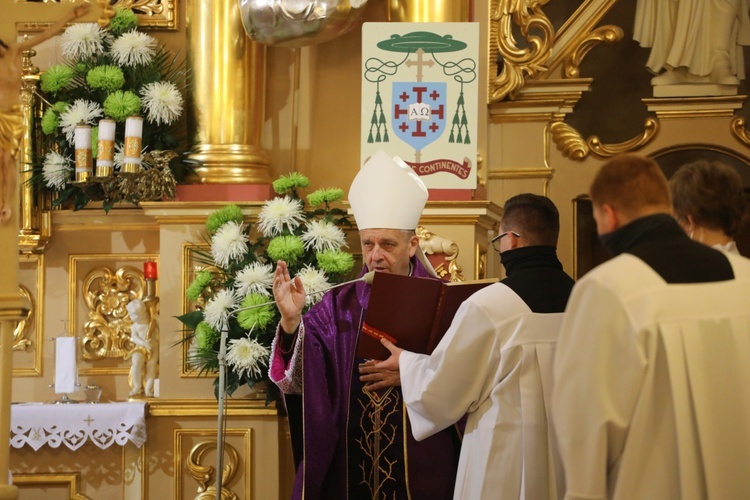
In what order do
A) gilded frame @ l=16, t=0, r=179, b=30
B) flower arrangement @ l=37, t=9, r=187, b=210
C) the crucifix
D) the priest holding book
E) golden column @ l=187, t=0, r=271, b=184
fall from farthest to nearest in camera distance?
gilded frame @ l=16, t=0, r=179, b=30 → golden column @ l=187, t=0, r=271, b=184 → flower arrangement @ l=37, t=9, r=187, b=210 → the crucifix → the priest holding book

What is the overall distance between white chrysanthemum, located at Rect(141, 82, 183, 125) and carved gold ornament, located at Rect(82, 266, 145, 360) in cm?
83

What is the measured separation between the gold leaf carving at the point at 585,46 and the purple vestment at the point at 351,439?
2.77 meters

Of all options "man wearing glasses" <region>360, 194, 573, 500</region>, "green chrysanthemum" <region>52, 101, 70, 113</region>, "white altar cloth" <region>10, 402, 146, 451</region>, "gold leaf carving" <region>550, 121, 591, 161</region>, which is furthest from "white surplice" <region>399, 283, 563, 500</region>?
"gold leaf carving" <region>550, 121, 591, 161</region>

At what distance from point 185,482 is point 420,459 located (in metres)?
1.43

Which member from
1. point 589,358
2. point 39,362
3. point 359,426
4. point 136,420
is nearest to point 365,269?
point 359,426

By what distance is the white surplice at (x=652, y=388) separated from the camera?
8.46ft

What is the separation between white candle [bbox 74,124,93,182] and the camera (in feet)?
17.4

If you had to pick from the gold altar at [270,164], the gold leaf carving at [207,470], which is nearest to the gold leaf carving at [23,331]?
the gold altar at [270,164]

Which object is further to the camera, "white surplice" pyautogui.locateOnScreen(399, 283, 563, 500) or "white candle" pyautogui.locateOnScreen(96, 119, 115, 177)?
"white candle" pyautogui.locateOnScreen(96, 119, 115, 177)

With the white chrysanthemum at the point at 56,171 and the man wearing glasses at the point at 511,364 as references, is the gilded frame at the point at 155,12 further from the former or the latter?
the man wearing glasses at the point at 511,364

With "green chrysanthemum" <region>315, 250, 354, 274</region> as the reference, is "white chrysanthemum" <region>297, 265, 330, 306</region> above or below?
below

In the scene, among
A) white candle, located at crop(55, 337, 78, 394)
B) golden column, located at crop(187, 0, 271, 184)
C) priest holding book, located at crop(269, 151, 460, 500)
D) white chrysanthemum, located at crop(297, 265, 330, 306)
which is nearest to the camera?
priest holding book, located at crop(269, 151, 460, 500)

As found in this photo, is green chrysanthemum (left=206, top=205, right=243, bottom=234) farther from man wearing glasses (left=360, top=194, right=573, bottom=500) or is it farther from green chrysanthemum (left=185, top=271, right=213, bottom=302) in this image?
man wearing glasses (left=360, top=194, right=573, bottom=500)

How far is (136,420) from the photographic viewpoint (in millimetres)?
4977
